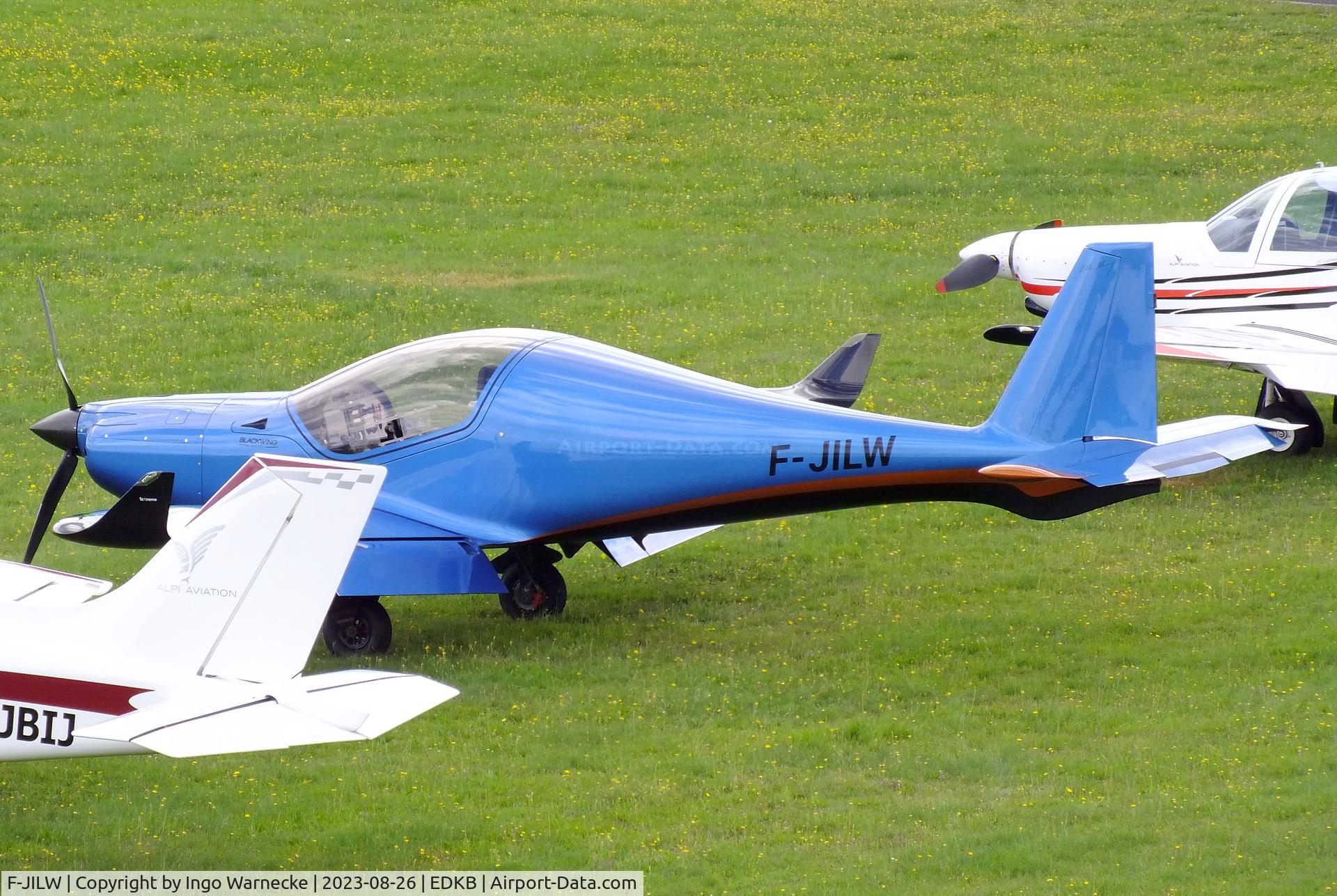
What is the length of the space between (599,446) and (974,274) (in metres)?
8.90

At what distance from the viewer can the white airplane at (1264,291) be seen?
55.4 ft

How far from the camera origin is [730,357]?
2191 centimetres

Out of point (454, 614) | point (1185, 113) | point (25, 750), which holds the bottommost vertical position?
point (454, 614)

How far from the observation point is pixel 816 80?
124 feet

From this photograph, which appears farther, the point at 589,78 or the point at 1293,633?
the point at 589,78

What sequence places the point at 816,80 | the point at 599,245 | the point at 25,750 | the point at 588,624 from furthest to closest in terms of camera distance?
the point at 816,80, the point at 599,245, the point at 588,624, the point at 25,750

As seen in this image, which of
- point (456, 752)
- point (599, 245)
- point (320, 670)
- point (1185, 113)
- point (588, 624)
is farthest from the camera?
point (1185, 113)

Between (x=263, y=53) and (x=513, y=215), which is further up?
(x=263, y=53)

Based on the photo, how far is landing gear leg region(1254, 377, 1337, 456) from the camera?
58.7ft

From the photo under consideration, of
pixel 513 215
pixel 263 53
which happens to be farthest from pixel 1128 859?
pixel 263 53

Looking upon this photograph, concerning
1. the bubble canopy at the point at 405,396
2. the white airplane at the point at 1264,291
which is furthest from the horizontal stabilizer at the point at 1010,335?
the bubble canopy at the point at 405,396

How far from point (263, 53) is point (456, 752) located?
31253 mm

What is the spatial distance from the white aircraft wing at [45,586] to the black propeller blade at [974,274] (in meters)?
11.8

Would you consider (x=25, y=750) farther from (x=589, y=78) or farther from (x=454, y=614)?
(x=589, y=78)
